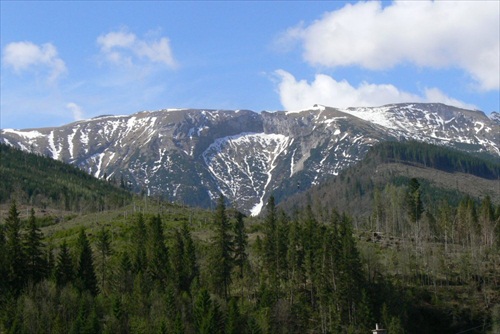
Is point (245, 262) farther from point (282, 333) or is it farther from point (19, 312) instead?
point (19, 312)

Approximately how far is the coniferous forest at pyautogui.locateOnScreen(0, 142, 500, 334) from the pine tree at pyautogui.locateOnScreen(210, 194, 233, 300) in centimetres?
22

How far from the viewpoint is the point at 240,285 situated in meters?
135

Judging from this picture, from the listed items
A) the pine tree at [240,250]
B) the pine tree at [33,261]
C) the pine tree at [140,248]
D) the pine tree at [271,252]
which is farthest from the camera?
the pine tree at [240,250]

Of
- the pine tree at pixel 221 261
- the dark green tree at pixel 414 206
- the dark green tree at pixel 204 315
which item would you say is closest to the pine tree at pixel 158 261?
the pine tree at pixel 221 261

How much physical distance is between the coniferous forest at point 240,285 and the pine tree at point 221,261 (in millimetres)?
217

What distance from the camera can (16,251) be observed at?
368 feet

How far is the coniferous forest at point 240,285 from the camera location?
331 feet

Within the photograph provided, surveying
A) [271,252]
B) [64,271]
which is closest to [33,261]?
[64,271]

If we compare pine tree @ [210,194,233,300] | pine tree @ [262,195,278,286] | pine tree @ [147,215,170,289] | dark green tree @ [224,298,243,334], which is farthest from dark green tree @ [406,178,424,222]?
dark green tree @ [224,298,243,334]

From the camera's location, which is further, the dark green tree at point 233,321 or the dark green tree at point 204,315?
the dark green tree at point 233,321

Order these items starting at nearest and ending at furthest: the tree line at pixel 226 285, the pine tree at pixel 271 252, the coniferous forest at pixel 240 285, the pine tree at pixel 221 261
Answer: the tree line at pixel 226 285
the coniferous forest at pixel 240 285
the pine tree at pixel 221 261
the pine tree at pixel 271 252

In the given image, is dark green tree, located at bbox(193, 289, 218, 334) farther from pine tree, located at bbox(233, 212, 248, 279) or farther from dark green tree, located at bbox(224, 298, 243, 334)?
pine tree, located at bbox(233, 212, 248, 279)

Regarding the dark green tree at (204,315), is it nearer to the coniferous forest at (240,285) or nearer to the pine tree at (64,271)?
the coniferous forest at (240,285)

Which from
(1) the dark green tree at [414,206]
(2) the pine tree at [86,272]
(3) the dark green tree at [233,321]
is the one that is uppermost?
(1) the dark green tree at [414,206]
